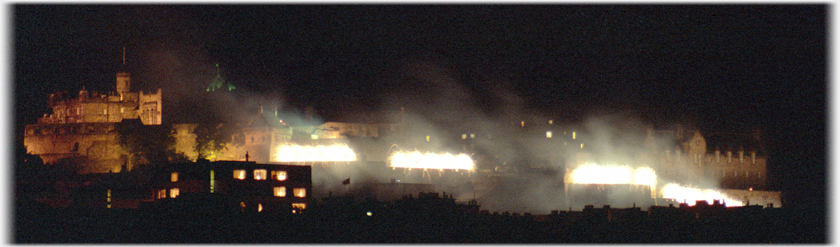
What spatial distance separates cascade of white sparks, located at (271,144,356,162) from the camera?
74000 millimetres

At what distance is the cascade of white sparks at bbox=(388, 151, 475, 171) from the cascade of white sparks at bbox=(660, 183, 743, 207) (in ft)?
56.5

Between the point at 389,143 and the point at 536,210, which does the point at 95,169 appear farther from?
the point at 536,210

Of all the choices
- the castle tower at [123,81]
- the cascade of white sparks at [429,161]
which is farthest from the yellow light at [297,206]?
the castle tower at [123,81]

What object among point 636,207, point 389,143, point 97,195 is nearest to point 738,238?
point 636,207

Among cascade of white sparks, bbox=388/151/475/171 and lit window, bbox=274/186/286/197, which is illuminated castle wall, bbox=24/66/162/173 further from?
cascade of white sparks, bbox=388/151/475/171

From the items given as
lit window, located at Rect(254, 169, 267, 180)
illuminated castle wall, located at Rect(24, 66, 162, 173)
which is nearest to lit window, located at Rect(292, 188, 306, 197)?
lit window, located at Rect(254, 169, 267, 180)

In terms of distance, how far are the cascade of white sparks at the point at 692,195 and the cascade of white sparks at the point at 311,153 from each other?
1085 inches

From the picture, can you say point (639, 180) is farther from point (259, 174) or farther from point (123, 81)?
point (123, 81)

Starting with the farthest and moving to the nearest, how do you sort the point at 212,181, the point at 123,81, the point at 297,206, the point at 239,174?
1. the point at 123,81
2. the point at 297,206
3. the point at 239,174
4. the point at 212,181

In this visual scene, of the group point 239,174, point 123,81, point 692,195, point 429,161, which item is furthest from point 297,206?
point 692,195

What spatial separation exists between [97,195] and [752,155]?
55.8 metres

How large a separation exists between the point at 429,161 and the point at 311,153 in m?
10.9

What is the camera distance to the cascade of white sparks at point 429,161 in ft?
255

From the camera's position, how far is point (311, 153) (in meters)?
74.1
